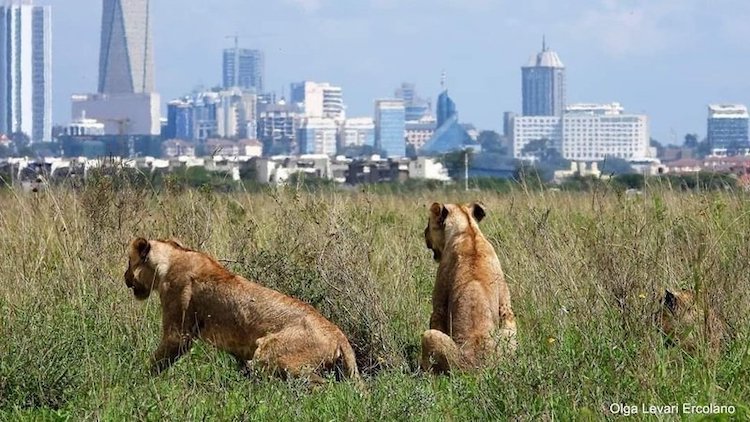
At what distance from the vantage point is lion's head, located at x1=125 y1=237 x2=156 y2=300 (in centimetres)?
906

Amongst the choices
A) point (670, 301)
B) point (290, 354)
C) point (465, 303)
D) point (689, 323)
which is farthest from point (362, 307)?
point (689, 323)

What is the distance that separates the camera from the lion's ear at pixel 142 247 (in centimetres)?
903

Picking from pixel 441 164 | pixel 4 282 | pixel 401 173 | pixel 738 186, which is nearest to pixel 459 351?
pixel 4 282

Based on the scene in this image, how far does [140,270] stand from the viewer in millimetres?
9133

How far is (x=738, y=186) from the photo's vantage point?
1482cm

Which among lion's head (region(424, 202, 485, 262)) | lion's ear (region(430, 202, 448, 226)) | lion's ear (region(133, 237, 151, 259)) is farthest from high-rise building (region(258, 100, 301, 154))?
lion's ear (region(133, 237, 151, 259))

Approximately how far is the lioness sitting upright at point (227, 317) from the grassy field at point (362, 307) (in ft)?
0.48

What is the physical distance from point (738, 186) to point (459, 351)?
7299 millimetres

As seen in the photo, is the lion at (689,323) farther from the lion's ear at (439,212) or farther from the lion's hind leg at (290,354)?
the lion's hind leg at (290,354)

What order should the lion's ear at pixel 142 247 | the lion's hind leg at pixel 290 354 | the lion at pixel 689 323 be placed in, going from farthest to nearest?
the lion's ear at pixel 142 247, the lion's hind leg at pixel 290 354, the lion at pixel 689 323

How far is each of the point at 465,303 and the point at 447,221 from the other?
3.28ft

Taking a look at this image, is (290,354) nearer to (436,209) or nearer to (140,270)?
(140,270)

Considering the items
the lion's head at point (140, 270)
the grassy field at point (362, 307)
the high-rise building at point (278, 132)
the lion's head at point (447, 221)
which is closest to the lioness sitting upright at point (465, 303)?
the lion's head at point (447, 221)

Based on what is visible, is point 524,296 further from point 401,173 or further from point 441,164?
point 441,164
